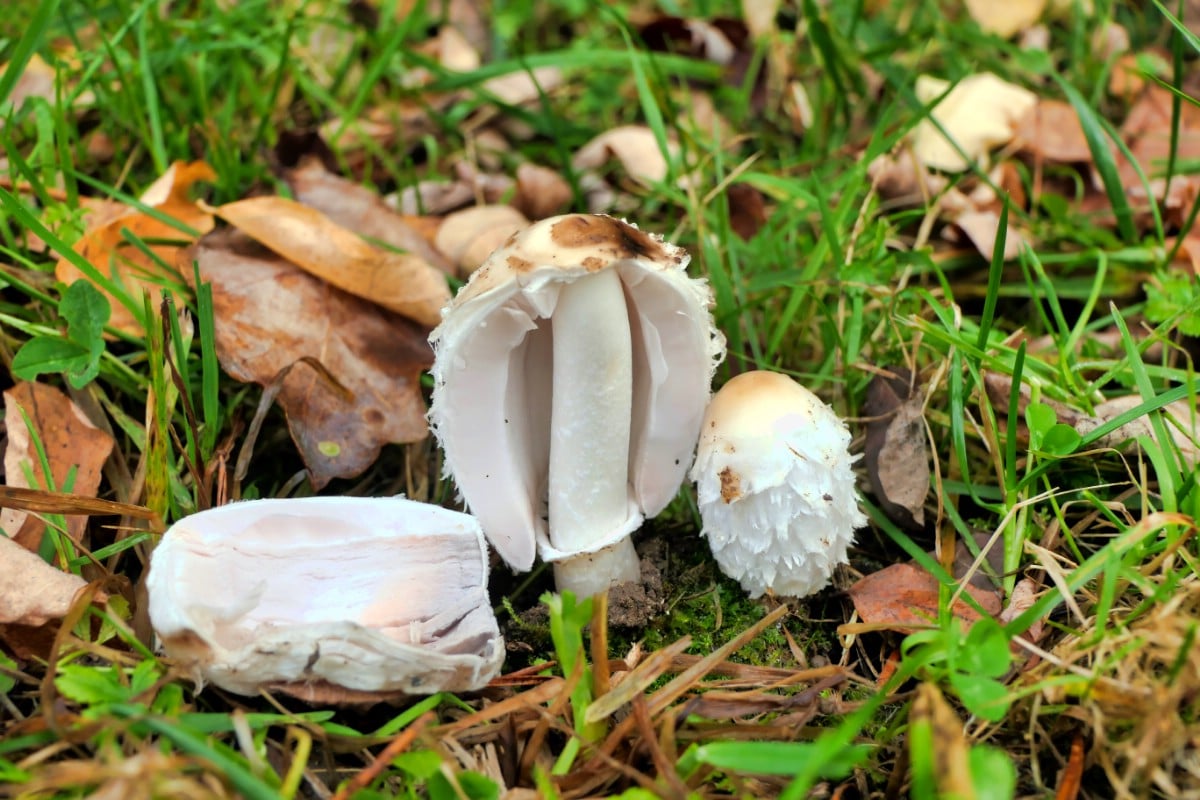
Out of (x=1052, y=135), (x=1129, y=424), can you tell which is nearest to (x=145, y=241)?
(x=1129, y=424)

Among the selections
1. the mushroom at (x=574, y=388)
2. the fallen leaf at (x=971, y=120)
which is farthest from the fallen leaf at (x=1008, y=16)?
the mushroom at (x=574, y=388)

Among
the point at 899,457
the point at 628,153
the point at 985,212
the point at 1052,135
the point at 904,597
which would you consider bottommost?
the point at 904,597

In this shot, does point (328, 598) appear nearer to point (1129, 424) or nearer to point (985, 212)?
point (1129, 424)

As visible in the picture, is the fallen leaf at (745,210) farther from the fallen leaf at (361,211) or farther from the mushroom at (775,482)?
the mushroom at (775,482)

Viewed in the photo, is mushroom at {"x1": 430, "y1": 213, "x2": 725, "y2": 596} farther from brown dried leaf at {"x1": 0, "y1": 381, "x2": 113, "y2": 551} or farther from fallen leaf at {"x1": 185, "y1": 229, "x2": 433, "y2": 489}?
brown dried leaf at {"x1": 0, "y1": 381, "x2": 113, "y2": 551}

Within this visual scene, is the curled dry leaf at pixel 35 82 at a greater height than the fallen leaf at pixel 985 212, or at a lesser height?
greater
